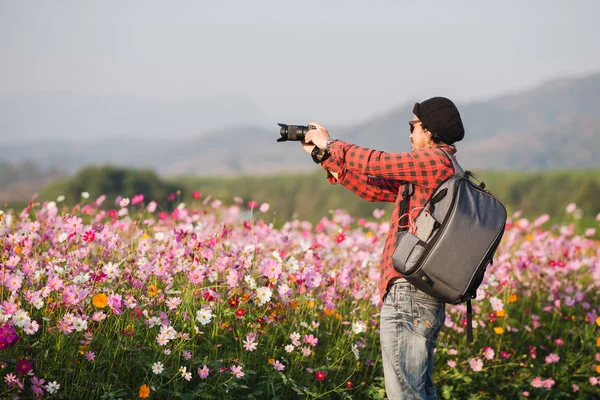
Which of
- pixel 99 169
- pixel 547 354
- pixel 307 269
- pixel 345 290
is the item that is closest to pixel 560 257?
pixel 547 354

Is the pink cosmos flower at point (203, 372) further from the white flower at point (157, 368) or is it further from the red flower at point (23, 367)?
the red flower at point (23, 367)

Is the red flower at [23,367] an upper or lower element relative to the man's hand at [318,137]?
lower

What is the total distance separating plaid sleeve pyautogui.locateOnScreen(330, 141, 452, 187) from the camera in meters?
2.75

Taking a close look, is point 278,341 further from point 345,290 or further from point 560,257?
point 560,257

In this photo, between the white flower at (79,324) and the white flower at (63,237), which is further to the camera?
the white flower at (63,237)

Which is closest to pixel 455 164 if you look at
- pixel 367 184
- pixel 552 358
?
pixel 367 184

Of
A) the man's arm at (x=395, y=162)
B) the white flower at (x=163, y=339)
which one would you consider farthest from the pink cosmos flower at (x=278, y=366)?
the man's arm at (x=395, y=162)

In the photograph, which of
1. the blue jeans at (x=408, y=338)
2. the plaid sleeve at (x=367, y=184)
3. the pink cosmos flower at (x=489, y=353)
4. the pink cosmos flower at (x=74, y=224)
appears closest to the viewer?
the blue jeans at (x=408, y=338)

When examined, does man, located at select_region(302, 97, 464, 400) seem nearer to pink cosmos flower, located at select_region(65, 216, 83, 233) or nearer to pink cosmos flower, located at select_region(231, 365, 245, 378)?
pink cosmos flower, located at select_region(231, 365, 245, 378)

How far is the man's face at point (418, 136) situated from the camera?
2.91 metres

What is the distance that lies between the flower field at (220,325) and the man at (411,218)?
85 cm

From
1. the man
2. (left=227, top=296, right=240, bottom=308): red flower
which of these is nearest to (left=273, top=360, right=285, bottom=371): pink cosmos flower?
(left=227, top=296, right=240, bottom=308): red flower

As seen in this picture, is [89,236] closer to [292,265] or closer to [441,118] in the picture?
[292,265]

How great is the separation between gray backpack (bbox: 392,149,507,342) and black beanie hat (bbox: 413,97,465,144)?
254 millimetres
